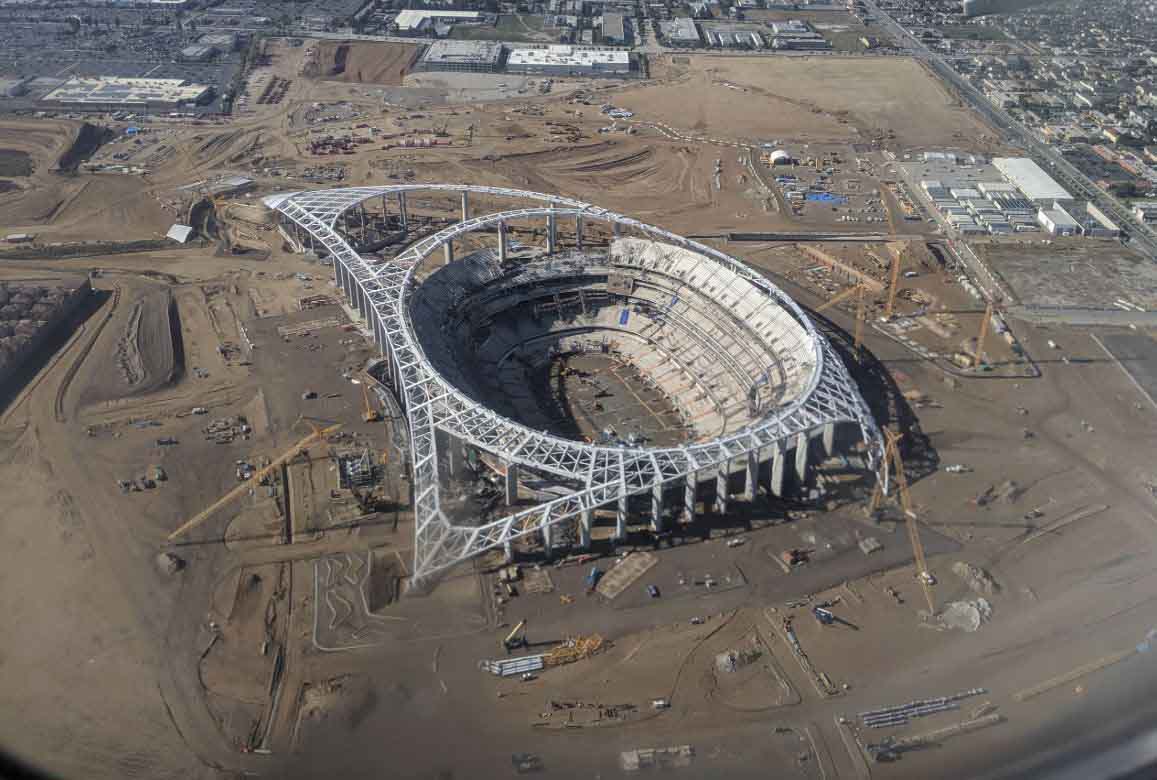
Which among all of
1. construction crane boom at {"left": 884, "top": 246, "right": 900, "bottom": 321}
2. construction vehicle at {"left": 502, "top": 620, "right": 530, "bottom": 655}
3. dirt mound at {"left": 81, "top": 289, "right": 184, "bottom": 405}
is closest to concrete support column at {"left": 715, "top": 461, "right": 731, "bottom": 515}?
construction vehicle at {"left": 502, "top": 620, "right": 530, "bottom": 655}

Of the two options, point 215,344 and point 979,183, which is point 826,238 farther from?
point 215,344

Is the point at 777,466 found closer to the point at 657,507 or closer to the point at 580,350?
the point at 657,507

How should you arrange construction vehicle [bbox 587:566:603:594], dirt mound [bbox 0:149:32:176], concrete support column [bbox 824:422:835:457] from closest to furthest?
1. construction vehicle [bbox 587:566:603:594]
2. concrete support column [bbox 824:422:835:457]
3. dirt mound [bbox 0:149:32:176]

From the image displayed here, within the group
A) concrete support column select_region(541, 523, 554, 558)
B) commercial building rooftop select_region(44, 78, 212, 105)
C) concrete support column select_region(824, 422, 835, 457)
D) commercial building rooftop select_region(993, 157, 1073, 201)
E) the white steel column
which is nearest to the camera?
concrete support column select_region(541, 523, 554, 558)

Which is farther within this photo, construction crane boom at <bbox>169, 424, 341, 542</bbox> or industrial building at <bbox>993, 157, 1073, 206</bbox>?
industrial building at <bbox>993, 157, 1073, 206</bbox>

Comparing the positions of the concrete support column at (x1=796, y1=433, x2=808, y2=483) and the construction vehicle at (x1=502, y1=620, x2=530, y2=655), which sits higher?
the concrete support column at (x1=796, y1=433, x2=808, y2=483)

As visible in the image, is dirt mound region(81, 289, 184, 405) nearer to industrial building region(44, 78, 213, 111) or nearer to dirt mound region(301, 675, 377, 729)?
dirt mound region(301, 675, 377, 729)

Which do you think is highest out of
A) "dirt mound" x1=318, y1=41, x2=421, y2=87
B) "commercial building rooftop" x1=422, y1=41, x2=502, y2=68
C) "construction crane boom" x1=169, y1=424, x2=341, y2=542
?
"commercial building rooftop" x1=422, y1=41, x2=502, y2=68

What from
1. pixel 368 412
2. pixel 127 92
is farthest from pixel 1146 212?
pixel 127 92

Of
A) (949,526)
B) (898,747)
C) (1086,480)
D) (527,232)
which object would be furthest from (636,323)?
(898,747)
